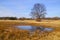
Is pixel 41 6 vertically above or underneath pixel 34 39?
above

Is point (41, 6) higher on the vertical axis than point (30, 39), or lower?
higher

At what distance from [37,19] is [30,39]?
166 feet

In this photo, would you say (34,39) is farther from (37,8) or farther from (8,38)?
(37,8)

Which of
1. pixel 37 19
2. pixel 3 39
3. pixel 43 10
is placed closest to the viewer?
pixel 3 39

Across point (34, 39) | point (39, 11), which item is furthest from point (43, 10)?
point (34, 39)

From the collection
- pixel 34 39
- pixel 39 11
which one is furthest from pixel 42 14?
pixel 34 39

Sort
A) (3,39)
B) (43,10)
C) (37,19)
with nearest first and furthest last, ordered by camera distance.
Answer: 1. (3,39)
2. (37,19)
3. (43,10)

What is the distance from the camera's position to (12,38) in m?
13.1

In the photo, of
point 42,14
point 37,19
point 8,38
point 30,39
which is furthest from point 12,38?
point 42,14

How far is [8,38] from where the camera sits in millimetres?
13062

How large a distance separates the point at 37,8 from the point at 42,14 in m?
3.99

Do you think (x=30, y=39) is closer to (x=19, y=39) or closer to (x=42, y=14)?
(x=19, y=39)

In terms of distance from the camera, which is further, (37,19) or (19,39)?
(37,19)

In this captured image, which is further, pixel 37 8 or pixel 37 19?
Result: pixel 37 8
